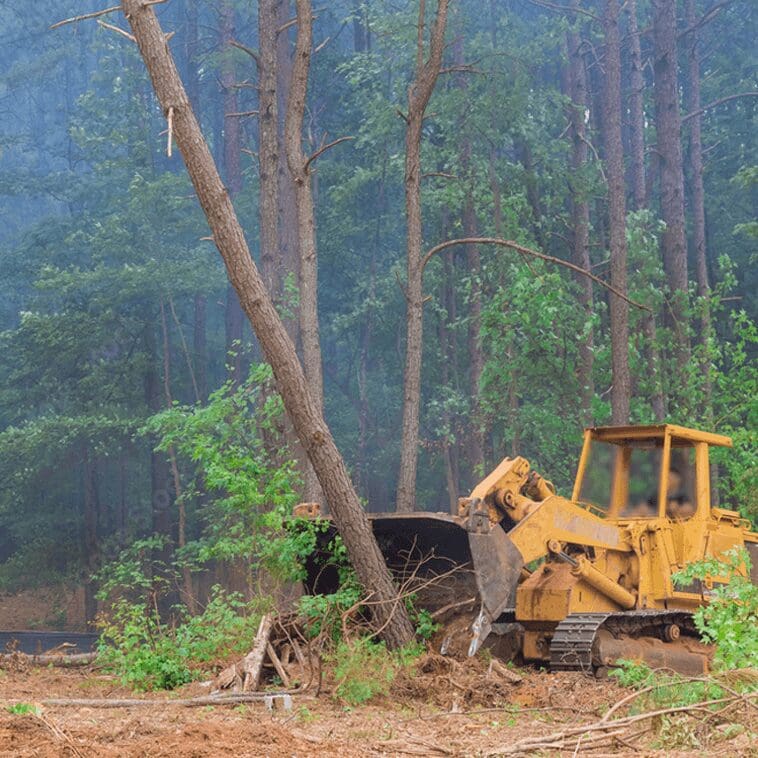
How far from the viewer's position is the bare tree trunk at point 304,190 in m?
17.7

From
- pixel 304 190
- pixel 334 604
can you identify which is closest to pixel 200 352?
pixel 304 190

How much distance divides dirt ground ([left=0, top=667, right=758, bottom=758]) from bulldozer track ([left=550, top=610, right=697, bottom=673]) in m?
0.29

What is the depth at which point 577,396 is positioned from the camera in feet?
85.5

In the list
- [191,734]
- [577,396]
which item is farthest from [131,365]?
[191,734]

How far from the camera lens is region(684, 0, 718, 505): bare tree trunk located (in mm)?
23938

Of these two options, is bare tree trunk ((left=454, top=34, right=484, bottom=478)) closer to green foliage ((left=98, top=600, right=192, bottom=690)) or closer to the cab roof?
the cab roof

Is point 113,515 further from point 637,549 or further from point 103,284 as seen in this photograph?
point 637,549

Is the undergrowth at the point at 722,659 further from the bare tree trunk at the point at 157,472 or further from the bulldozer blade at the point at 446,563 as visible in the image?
the bare tree trunk at the point at 157,472

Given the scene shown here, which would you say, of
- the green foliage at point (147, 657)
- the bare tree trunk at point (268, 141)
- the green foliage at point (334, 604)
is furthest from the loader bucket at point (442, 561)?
the bare tree trunk at point (268, 141)

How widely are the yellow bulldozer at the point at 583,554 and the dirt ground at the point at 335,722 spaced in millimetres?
827

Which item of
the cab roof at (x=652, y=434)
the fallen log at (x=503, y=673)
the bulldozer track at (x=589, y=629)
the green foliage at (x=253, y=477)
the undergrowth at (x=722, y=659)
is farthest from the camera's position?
the green foliage at (x=253, y=477)

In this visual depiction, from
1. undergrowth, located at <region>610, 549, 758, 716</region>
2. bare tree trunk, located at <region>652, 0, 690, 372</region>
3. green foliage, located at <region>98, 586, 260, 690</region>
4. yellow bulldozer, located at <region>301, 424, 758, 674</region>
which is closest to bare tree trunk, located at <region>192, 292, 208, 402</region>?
bare tree trunk, located at <region>652, 0, 690, 372</region>

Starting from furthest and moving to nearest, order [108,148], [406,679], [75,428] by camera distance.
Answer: [108,148]
[75,428]
[406,679]

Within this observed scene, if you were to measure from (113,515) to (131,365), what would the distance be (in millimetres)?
7865
